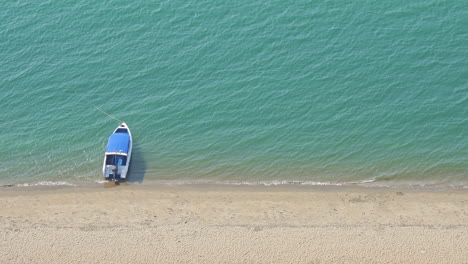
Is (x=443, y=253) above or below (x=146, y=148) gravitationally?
below

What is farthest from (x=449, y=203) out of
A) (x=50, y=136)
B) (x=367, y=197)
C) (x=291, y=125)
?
(x=50, y=136)

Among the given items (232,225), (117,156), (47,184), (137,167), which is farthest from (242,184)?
(47,184)

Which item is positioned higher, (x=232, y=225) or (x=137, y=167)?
(x=137, y=167)

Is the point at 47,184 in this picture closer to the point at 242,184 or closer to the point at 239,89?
the point at 242,184

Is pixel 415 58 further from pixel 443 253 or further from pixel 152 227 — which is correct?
pixel 152 227

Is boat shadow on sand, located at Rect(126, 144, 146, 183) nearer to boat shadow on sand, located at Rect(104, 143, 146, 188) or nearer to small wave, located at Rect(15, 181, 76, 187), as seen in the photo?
boat shadow on sand, located at Rect(104, 143, 146, 188)

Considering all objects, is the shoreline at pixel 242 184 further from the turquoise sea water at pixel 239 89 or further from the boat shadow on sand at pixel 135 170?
the turquoise sea water at pixel 239 89

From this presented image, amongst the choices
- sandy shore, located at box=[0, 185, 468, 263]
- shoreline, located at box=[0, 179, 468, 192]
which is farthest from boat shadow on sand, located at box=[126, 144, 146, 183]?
sandy shore, located at box=[0, 185, 468, 263]
